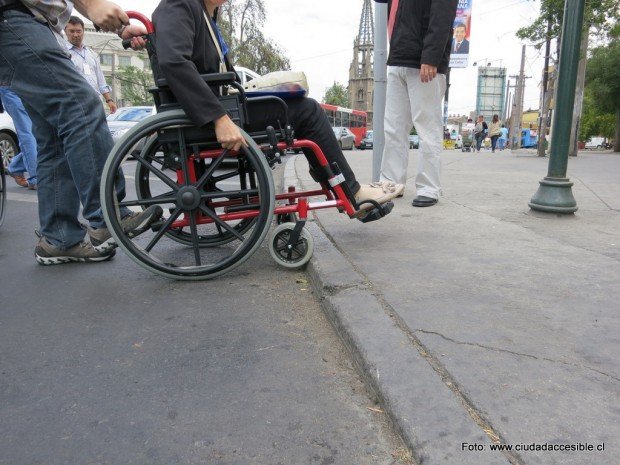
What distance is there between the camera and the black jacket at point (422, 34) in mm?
3586

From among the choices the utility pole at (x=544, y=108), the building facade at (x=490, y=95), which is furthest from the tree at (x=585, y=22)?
the building facade at (x=490, y=95)

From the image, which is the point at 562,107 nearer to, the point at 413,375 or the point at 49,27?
the point at 413,375

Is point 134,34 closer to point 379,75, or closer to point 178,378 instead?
point 178,378

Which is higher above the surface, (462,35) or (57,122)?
(462,35)

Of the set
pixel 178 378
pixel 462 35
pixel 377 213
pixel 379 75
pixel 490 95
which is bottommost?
pixel 178 378

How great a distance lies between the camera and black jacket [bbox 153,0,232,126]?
202 cm

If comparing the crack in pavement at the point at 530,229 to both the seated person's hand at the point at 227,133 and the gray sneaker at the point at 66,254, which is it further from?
the gray sneaker at the point at 66,254

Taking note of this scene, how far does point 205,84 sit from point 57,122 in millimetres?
884

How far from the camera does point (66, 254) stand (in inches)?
107

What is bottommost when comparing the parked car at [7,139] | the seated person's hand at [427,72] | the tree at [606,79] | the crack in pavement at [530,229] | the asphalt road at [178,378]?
the asphalt road at [178,378]

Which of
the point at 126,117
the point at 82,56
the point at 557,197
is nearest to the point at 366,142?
the point at 126,117

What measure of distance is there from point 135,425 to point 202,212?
1.25m

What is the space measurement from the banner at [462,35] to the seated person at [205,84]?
15945 mm

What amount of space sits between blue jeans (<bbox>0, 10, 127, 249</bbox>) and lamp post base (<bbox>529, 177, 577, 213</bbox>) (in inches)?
117
